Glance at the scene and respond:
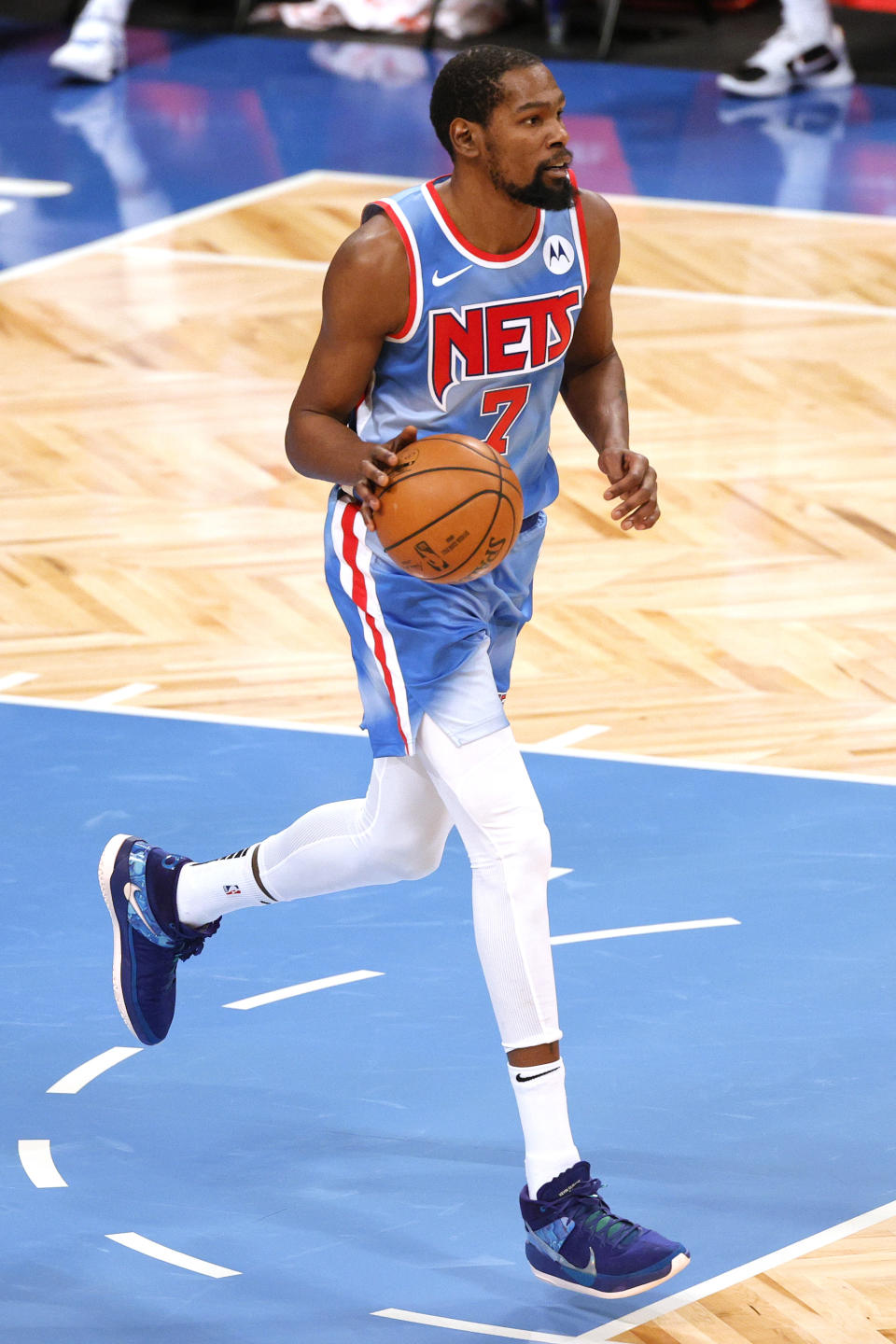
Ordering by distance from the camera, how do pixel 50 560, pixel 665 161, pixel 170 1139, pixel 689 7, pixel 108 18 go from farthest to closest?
pixel 689 7
pixel 108 18
pixel 665 161
pixel 50 560
pixel 170 1139

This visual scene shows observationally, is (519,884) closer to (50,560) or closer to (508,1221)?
(508,1221)

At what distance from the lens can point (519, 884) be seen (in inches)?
159

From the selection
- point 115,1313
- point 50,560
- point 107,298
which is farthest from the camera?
point 107,298

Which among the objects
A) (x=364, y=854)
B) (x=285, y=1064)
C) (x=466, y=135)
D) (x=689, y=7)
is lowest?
(x=689, y=7)

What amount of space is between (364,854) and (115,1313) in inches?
35.4

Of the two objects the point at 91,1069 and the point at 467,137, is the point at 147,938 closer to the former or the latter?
the point at 91,1069

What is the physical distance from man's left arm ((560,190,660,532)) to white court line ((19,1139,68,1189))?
4.93 ft

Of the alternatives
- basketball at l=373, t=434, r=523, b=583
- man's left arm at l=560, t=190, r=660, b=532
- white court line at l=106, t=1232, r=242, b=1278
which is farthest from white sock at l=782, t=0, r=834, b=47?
white court line at l=106, t=1232, r=242, b=1278

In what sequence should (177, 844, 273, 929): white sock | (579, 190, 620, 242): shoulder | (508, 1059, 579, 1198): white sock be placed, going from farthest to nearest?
(177, 844, 273, 929): white sock, (579, 190, 620, 242): shoulder, (508, 1059, 579, 1198): white sock

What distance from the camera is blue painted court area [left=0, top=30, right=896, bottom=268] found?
39.9 ft

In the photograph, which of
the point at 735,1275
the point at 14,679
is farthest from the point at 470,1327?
the point at 14,679

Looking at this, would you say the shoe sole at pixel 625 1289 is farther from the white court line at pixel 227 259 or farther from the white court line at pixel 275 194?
the white court line at pixel 275 194

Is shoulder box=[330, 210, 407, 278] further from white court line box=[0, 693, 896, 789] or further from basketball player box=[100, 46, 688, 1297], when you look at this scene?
white court line box=[0, 693, 896, 789]

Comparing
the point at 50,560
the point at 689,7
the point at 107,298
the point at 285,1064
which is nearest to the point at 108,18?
the point at 689,7
